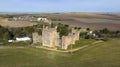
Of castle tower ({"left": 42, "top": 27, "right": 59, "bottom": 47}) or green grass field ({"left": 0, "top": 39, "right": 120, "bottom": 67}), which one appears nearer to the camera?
green grass field ({"left": 0, "top": 39, "right": 120, "bottom": 67})

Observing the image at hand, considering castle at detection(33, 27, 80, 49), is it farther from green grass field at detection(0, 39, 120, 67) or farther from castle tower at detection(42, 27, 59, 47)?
green grass field at detection(0, 39, 120, 67)

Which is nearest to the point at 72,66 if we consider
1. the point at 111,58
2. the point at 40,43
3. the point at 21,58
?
the point at 111,58

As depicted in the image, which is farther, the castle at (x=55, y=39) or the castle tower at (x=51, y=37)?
the castle tower at (x=51, y=37)

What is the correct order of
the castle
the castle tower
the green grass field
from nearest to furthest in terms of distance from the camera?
1. the green grass field
2. the castle
3. the castle tower

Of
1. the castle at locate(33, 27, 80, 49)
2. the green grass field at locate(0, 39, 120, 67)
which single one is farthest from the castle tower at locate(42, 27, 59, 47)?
the green grass field at locate(0, 39, 120, 67)

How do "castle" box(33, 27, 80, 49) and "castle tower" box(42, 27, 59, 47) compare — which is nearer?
"castle" box(33, 27, 80, 49)

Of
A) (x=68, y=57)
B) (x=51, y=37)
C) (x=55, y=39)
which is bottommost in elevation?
(x=68, y=57)

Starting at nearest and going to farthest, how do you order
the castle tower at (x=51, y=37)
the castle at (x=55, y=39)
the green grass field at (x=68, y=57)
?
the green grass field at (x=68, y=57) < the castle at (x=55, y=39) < the castle tower at (x=51, y=37)

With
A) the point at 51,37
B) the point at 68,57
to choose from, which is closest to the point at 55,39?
the point at 51,37

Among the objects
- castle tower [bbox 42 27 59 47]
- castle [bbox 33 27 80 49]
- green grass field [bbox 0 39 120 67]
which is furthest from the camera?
castle tower [bbox 42 27 59 47]

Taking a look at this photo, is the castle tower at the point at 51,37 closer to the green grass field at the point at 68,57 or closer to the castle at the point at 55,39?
the castle at the point at 55,39

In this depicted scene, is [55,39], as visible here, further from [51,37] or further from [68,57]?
[68,57]

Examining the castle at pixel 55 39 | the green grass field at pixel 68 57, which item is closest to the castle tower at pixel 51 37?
the castle at pixel 55 39
